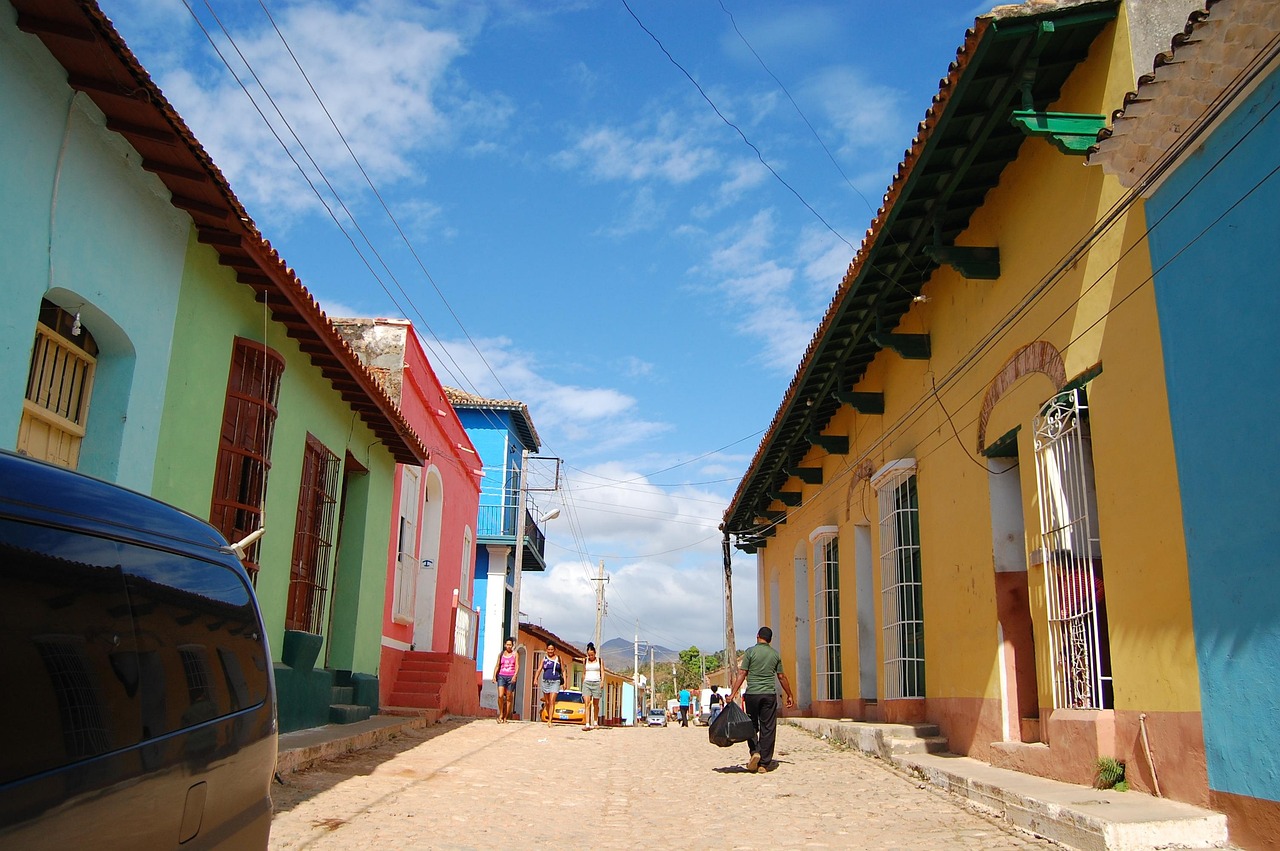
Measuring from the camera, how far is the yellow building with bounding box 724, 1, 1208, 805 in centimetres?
664

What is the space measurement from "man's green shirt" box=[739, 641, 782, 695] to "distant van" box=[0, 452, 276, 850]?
7.11 meters

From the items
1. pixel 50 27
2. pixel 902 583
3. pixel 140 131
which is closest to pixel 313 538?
pixel 140 131

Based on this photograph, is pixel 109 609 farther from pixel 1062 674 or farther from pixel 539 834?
pixel 1062 674

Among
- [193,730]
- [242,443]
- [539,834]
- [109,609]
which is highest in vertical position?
[242,443]

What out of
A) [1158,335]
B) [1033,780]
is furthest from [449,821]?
[1158,335]

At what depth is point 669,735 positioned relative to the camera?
16.7 m

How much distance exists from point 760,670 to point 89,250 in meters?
6.85

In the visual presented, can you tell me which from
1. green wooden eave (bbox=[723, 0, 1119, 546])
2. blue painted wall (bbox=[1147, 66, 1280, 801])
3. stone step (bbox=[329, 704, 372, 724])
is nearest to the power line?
blue painted wall (bbox=[1147, 66, 1280, 801])

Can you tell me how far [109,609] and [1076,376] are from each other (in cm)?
663

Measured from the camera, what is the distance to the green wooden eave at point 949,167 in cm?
724

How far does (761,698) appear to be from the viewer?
1026 cm

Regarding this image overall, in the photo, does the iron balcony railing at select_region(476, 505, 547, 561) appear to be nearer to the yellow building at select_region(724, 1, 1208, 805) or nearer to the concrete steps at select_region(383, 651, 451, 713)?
the concrete steps at select_region(383, 651, 451, 713)

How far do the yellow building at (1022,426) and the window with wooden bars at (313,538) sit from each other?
583cm

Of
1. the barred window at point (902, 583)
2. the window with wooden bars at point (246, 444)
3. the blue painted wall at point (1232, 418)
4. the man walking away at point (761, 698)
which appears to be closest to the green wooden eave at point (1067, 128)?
the blue painted wall at point (1232, 418)
